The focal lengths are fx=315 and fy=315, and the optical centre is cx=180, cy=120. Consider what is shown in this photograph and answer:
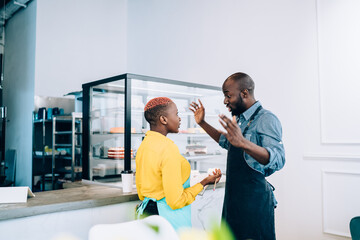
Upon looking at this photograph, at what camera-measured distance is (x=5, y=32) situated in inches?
312

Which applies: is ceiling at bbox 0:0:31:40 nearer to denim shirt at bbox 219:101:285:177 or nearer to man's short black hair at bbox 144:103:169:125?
man's short black hair at bbox 144:103:169:125

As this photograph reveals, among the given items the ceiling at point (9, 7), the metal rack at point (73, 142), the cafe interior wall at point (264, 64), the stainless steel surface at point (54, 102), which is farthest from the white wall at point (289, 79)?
the ceiling at point (9, 7)

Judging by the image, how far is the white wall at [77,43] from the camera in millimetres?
6035

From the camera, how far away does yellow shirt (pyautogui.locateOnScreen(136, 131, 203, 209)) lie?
1.73 meters

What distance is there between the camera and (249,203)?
183 cm

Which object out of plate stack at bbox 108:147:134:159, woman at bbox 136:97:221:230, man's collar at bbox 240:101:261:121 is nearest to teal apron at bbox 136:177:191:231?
woman at bbox 136:97:221:230

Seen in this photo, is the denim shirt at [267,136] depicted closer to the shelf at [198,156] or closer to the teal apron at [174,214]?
the teal apron at [174,214]

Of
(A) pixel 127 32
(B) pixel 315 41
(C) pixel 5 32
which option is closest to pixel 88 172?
(B) pixel 315 41

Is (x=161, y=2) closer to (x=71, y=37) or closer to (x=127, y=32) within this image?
(x=127, y=32)

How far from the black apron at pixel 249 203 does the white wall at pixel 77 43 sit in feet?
16.8

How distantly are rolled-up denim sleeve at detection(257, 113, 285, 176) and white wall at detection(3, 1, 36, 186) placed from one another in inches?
214

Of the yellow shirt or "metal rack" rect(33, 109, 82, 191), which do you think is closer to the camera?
the yellow shirt

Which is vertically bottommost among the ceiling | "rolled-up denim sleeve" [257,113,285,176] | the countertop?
the countertop

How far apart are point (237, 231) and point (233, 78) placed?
91cm
